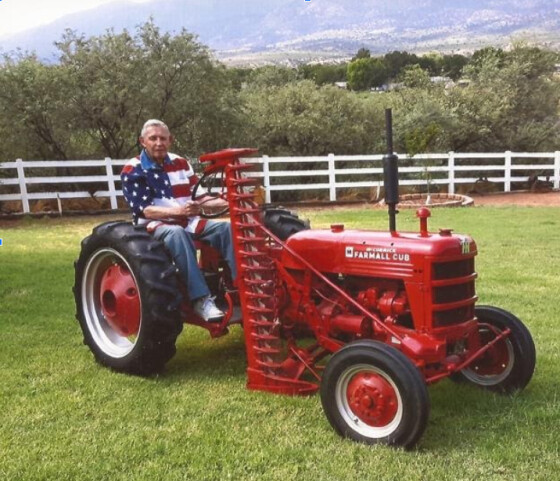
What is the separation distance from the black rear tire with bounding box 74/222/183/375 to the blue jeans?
6cm

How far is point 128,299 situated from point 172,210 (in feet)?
2.21

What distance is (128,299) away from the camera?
4.18m

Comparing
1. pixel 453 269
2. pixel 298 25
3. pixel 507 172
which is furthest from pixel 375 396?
pixel 298 25

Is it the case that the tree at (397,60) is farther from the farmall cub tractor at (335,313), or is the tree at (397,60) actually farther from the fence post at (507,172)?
the farmall cub tractor at (335,313)

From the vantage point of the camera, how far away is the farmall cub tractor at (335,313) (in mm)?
3090

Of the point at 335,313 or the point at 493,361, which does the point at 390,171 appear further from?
the point at 493,361

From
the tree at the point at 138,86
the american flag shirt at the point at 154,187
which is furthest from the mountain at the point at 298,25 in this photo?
the american flag shirt at the point at 154,187

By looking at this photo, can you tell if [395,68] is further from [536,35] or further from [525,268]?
[525,268]

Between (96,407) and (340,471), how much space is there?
1499mm

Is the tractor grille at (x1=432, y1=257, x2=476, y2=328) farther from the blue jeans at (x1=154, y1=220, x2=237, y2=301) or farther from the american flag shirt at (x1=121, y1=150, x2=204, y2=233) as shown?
the american flag shirt at (x1=121, y1=150, x2=204, y2=233)

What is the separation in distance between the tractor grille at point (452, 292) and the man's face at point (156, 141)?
78.6 inches

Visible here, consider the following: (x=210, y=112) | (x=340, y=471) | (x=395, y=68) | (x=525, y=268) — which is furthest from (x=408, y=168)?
(x=395, y=68)

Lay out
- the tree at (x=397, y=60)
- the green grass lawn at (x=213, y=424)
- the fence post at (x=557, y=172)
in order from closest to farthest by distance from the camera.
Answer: the green grass lawn at (x=213, y=424) < the fence post at (x=557, y=172) < the tree at (x=397, y=60)

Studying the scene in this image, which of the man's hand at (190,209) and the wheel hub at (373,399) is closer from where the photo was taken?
the wheel hub at (373,399)
